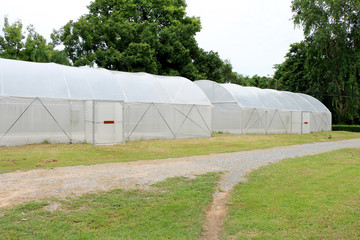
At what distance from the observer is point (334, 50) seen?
41.4 meters

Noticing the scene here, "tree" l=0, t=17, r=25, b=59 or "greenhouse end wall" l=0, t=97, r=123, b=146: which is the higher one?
"tree" l=0, t=17, r=25, b=59

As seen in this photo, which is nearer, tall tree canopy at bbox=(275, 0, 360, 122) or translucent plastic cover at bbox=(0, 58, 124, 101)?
translucent plastic cover at bbox=(0, 58, 124, 101)

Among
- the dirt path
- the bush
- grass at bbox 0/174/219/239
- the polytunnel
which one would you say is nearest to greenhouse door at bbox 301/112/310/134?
the polytunnel

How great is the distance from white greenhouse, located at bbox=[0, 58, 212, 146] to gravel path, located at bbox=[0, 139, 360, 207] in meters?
7.55

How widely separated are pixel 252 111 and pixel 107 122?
1536cm

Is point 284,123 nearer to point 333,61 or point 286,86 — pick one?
point 333,61

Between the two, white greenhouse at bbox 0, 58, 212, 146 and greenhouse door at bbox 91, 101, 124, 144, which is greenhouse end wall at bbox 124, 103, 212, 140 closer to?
white greenhouse at bbox 0, 58, 212, 146

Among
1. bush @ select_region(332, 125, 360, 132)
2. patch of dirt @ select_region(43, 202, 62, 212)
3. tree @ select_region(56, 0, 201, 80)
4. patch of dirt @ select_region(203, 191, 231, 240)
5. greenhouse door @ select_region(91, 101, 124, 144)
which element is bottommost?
patch of dirt @ select_region(203, 191, 231, 240)

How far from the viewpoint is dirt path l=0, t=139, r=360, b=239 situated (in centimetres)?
681

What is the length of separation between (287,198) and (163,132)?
605 inches

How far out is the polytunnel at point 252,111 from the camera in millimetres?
28500

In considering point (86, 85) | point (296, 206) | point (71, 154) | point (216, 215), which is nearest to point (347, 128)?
point (86, 85)

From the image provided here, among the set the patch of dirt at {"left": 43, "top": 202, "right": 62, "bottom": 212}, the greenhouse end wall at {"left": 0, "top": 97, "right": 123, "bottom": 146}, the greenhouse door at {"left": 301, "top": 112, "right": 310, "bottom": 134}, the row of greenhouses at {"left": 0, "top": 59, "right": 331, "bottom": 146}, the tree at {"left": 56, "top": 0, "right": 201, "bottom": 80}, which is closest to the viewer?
the patch of dirt at {"left": 43, "top": 202, "right": 62, "bottom": 212}

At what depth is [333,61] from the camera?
41.3 metres
